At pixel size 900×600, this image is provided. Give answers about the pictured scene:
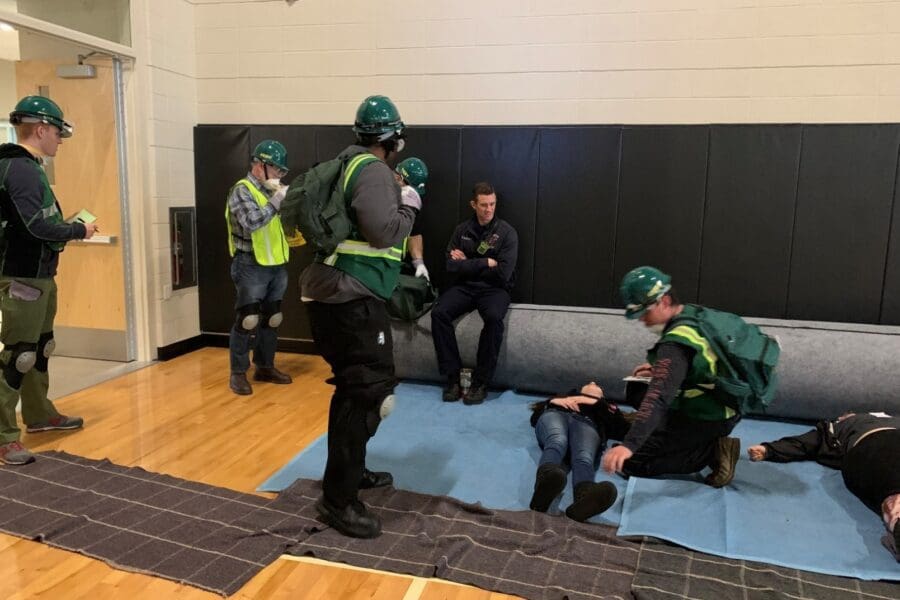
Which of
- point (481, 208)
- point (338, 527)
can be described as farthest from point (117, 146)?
point (338, 527)

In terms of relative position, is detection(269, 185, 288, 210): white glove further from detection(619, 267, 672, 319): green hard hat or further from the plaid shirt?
detection(619, 267, 672, 319): green hard hat

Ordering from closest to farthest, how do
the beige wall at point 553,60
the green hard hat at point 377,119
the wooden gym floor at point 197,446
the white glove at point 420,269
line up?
the wooden gym floor at point 197,446, the green hard hat at point 377,119, the beige wall at point 553,60, the white glove at point 420,269

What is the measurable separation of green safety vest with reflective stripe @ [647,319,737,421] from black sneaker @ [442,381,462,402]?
1667 mm

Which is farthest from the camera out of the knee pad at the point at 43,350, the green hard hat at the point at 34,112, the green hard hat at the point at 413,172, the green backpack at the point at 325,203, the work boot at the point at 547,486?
the green hard hat at the point at 413,172

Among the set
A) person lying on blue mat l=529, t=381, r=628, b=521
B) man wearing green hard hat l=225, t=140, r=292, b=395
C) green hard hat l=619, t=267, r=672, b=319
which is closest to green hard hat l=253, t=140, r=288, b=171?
man wearing green hard hat l=225, t=140, r=292, b=395

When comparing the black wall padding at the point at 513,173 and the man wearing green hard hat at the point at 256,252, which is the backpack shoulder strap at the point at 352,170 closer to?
the man wearing green hard hat at the point at 256,252

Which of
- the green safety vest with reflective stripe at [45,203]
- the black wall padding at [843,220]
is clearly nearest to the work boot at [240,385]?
the green safety vest with reflective stripe at [45,203]

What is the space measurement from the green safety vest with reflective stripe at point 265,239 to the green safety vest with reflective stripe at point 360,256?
1.96m

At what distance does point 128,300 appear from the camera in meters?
5.29

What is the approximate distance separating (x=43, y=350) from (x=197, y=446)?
0.96 metres

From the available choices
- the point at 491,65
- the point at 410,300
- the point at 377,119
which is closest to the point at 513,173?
the point at 491,65

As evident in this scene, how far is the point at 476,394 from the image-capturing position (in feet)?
14.8

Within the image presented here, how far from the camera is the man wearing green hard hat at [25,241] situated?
131 inches

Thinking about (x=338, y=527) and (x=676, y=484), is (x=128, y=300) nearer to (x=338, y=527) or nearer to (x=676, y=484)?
(x=338, y=527)
